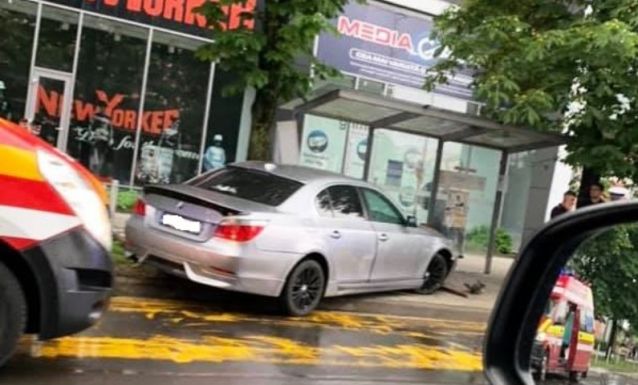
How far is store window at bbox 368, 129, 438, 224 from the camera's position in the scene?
1886 cm

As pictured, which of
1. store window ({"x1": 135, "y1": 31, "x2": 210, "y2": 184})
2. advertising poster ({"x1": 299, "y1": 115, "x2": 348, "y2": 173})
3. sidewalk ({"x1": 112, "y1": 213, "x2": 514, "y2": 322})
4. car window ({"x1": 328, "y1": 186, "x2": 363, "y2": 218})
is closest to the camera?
car window ({"x1": 328, "y1": 186, "x2": 363, "y2": 218})

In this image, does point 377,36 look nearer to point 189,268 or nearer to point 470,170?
point 470,170

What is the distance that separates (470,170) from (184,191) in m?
7.98

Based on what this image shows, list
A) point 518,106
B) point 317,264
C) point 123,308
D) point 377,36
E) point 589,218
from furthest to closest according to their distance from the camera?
point 377,36 < point 518,106 < point 317,264 < point 123,308 < point 589,218

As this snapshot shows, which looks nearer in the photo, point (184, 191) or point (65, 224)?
point (65, 224)

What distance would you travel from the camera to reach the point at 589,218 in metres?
1.96

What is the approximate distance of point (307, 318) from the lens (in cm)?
869

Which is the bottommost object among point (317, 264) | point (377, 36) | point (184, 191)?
point (317, 264)

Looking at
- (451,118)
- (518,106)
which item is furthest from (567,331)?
(451,118)

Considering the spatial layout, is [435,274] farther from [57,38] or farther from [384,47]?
[57,38]

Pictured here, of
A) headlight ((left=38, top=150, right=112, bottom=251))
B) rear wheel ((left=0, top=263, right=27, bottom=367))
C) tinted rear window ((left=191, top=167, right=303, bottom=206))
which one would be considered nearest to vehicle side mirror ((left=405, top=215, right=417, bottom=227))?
tinted rear window ((left=191, top=167, right=303, bottom=206))

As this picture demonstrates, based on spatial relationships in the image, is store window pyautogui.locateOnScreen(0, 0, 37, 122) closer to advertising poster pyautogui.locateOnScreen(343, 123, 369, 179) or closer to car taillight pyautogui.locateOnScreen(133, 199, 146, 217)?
advertising poster pyautogui.locateOnScreen(343, 123, 369, 179)

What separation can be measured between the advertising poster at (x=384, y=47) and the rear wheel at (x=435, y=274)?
7.60 metres

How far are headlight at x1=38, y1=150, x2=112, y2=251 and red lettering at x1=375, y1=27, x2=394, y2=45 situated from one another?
45.6 feet
